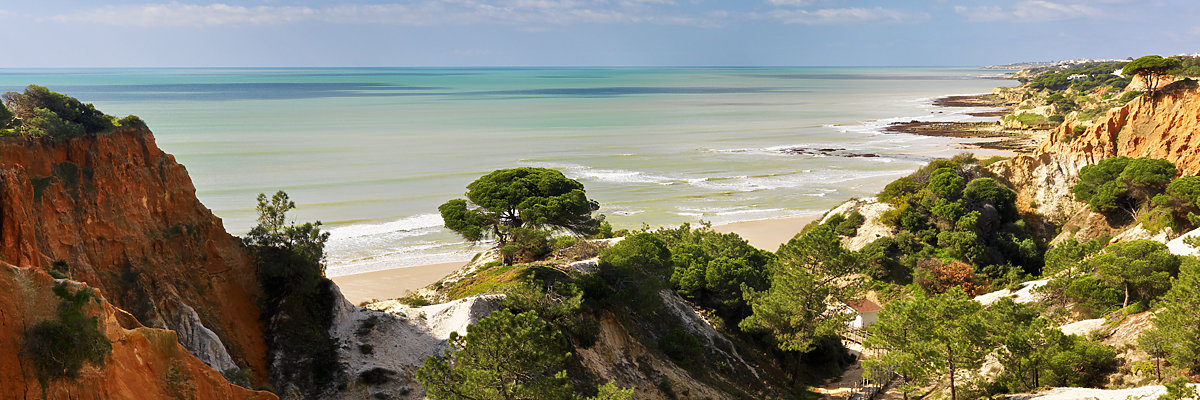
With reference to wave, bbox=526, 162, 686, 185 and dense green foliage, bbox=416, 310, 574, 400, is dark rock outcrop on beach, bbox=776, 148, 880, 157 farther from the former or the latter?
dense green foliage, bbox=416, 310, 574, 400

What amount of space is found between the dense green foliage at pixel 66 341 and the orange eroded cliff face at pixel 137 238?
445 cm

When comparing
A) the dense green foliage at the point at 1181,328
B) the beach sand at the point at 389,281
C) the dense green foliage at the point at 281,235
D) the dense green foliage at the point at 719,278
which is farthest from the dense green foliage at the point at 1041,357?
the beach sand at the point at 389,281

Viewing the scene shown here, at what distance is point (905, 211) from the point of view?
47062mm

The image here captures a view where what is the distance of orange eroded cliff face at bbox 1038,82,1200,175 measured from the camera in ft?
144

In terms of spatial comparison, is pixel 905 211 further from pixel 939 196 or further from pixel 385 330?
pixel 385 330

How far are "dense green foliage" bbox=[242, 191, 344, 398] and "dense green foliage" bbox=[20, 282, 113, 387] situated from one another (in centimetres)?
1016

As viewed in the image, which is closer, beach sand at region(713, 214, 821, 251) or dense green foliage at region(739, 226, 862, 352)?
dense green foliage at region(739, 226, 862, 352)

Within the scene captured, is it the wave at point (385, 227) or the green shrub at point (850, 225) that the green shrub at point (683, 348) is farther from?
the wave at point (385, 227)

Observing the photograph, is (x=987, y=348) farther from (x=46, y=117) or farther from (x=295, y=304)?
(x=46, y=117)

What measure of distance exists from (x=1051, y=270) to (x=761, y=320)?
1589 centimetres

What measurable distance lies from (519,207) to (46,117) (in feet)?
67.6

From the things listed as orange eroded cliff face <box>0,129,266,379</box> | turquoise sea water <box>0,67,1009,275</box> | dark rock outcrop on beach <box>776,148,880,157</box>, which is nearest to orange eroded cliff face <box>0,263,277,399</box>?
orange eroded cliff face <box>0,129,266,379</box>

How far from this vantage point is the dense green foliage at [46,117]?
18.6 meters

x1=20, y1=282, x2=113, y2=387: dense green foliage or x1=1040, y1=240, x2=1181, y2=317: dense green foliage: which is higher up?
x1=20, y1=282, x2=113, y2=387: dense green foliage
